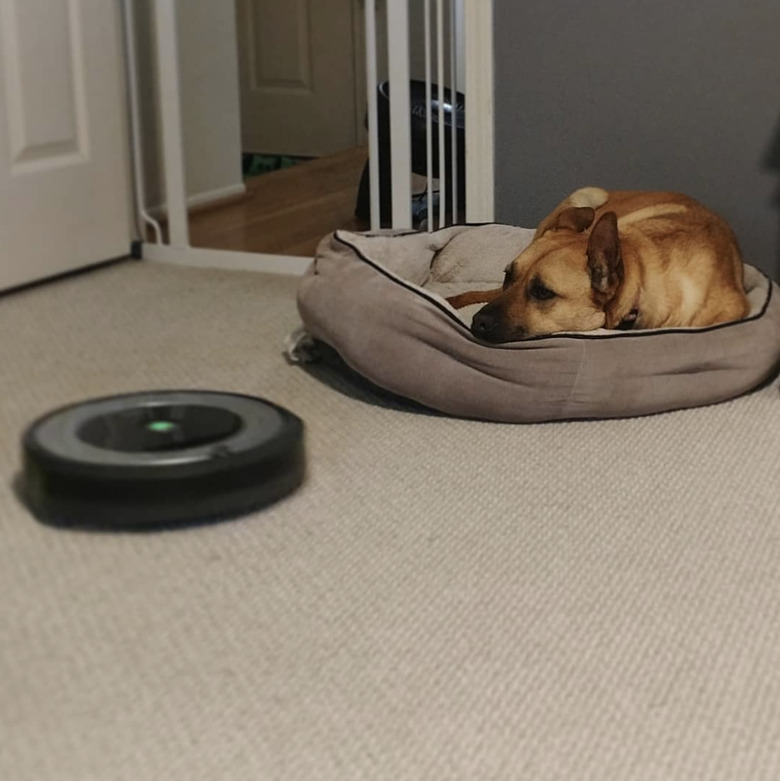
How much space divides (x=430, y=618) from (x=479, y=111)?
5.29 ft

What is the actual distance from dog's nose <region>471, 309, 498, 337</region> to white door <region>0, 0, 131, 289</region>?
1270 millimetres

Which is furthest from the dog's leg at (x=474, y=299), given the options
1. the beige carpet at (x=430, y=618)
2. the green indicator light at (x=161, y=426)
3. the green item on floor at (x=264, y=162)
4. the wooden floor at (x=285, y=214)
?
the green item on floor at (x=264, y=162)

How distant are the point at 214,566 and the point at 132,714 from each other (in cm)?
31

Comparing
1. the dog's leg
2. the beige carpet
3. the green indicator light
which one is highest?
the dog's leg

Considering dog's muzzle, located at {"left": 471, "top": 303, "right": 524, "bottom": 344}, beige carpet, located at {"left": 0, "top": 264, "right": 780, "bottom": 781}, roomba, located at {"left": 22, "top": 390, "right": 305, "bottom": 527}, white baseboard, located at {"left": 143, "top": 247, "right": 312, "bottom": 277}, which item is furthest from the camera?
white baseboard, located at {"left": 143, "top": 247, "right": 312, "bottom": 277}

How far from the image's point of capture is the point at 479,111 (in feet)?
8.60

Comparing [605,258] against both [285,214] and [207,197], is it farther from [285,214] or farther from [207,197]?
[207,197]

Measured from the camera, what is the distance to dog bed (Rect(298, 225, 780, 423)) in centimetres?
185

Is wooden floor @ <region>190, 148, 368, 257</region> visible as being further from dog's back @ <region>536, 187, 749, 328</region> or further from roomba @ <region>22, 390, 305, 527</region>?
roomba @ <region>22, 390, 305, 527</region>

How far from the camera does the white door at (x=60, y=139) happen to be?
2.70 meters

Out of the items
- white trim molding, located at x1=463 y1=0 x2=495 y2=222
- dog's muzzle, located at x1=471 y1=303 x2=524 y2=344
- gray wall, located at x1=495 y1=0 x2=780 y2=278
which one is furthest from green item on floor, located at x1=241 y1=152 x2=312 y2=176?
dog's muzzle, located at x1=471 y1=303 x2=524 y2=344

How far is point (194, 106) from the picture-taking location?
360 centimetres

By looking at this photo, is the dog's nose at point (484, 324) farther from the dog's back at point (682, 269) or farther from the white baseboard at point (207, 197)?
the white baseboard at point (207, 197)

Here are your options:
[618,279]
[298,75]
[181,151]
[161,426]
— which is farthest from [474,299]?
[298,75]
